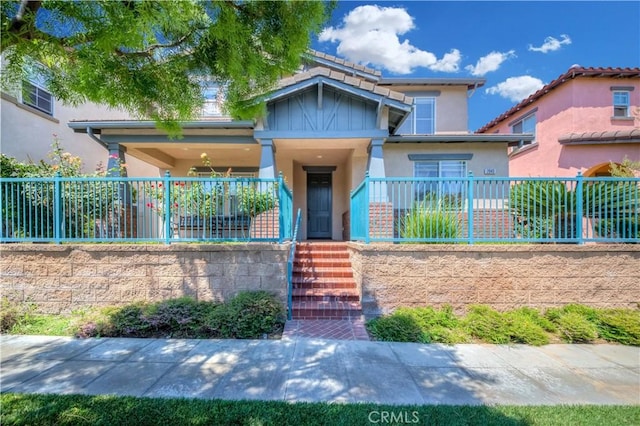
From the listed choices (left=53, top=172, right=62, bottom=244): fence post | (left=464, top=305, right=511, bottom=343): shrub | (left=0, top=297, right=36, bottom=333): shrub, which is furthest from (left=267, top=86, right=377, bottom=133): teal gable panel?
(left=0, top=297, right=36, bottom=333): shrub

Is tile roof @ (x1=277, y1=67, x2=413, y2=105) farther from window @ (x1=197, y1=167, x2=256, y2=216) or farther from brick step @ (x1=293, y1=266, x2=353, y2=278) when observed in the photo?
brick step @ (x1=293, y1=266, x2=353, y2=278)

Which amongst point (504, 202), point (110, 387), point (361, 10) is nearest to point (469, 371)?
point (504, 202)

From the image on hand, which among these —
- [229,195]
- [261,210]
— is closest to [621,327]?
[261,210]

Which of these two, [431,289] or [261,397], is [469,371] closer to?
[431,289]

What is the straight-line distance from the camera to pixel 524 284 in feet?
18.8

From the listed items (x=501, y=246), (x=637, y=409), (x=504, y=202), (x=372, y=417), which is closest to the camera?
(x=372, y=417)

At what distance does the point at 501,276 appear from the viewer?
18.7 ft

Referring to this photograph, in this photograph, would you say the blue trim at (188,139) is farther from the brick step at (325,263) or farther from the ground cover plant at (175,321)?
the ground cover plant at (175,321)

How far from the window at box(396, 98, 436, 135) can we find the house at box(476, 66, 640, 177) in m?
5.88

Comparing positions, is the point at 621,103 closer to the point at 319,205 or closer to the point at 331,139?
the point at 331,139

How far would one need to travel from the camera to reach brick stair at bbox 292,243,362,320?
18.9ft

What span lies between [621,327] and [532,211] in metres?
2.37

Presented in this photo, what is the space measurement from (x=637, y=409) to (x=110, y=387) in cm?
582

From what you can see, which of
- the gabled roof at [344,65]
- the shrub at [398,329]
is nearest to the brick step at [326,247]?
the shrub at [398,329]
